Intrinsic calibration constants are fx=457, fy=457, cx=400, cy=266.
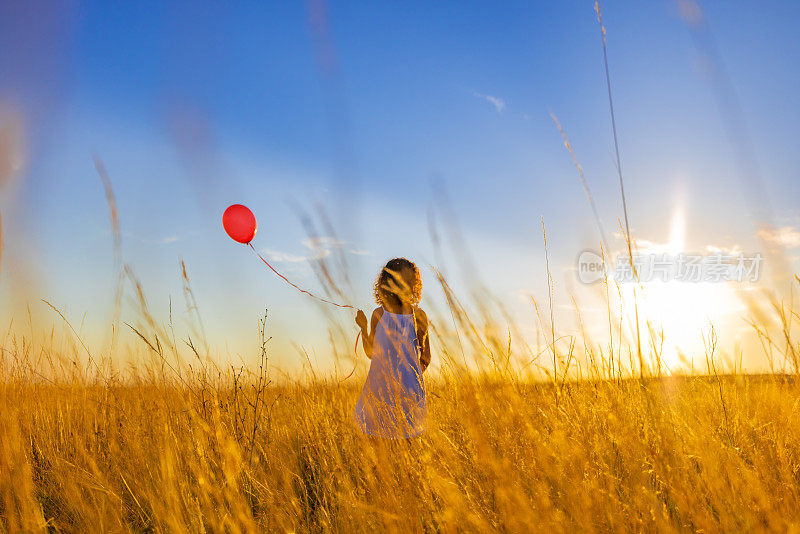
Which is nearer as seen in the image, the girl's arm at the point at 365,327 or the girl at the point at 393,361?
the girl at the point at 393,361

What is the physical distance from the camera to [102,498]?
1.83 metres

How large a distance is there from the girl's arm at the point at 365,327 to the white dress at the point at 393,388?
28 mm

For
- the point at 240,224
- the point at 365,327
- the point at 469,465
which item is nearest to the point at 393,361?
the point at 365,327

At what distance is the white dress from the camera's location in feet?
6.91

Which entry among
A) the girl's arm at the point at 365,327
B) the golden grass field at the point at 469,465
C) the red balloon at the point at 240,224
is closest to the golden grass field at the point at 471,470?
the golden grass field at the point at 469,465

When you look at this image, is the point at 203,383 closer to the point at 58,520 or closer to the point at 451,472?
the point at 58,520

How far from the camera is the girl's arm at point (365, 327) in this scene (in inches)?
101

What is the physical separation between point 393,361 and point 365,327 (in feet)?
0.87

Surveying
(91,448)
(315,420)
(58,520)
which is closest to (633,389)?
(315,420)

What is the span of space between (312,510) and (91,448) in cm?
161

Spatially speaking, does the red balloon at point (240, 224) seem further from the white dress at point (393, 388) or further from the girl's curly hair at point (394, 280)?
the white dress at point (393, 388)

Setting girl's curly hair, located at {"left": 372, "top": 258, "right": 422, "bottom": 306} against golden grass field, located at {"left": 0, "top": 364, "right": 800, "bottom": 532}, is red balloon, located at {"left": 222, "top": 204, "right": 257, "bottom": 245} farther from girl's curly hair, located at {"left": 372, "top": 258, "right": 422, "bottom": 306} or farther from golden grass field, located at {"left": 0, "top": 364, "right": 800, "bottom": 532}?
golden grass field, located at {"left": 0, "top": 364, "right": 800, "bottom": 532}

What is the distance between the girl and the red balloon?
0.97 metres

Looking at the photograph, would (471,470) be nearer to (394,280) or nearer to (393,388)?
(393,388)
